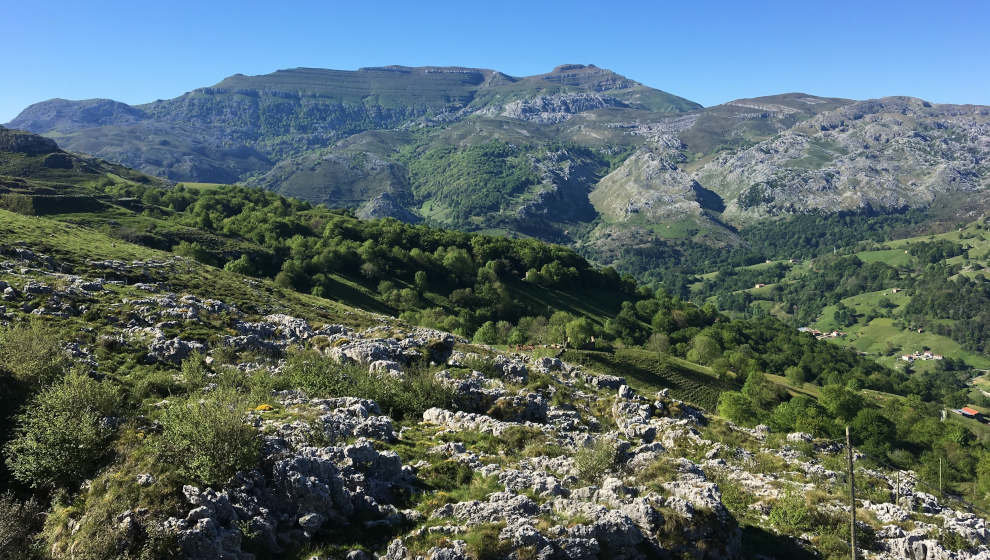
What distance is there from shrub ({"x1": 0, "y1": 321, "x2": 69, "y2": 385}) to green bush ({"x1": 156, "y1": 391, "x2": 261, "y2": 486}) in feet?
40.0

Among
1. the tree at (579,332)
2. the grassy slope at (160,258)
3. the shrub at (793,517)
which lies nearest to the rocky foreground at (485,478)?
the shrub at (793,517)

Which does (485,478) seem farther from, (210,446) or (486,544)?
(210,446)

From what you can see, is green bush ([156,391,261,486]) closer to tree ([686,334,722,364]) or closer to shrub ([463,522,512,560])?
shrub ([463,522,512,560])

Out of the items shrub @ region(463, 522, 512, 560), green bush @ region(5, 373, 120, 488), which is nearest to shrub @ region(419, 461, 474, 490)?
shrub @ region(463, 522, 512, 560)

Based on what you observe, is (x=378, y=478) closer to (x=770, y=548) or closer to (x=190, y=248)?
(x=770, y=548)

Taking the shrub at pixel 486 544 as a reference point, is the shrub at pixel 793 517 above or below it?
below

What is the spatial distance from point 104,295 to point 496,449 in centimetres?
4533

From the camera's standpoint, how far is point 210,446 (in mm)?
18188

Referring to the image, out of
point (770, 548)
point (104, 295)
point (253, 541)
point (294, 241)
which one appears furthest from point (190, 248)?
point (770, 548)

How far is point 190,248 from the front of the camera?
347 feet

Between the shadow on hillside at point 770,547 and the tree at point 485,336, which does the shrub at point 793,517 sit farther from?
the tree at point 485,336

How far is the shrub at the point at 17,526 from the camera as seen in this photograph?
14.5m

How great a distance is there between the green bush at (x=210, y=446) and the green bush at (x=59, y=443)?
9.74ft

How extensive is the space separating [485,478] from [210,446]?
12.5 meters
